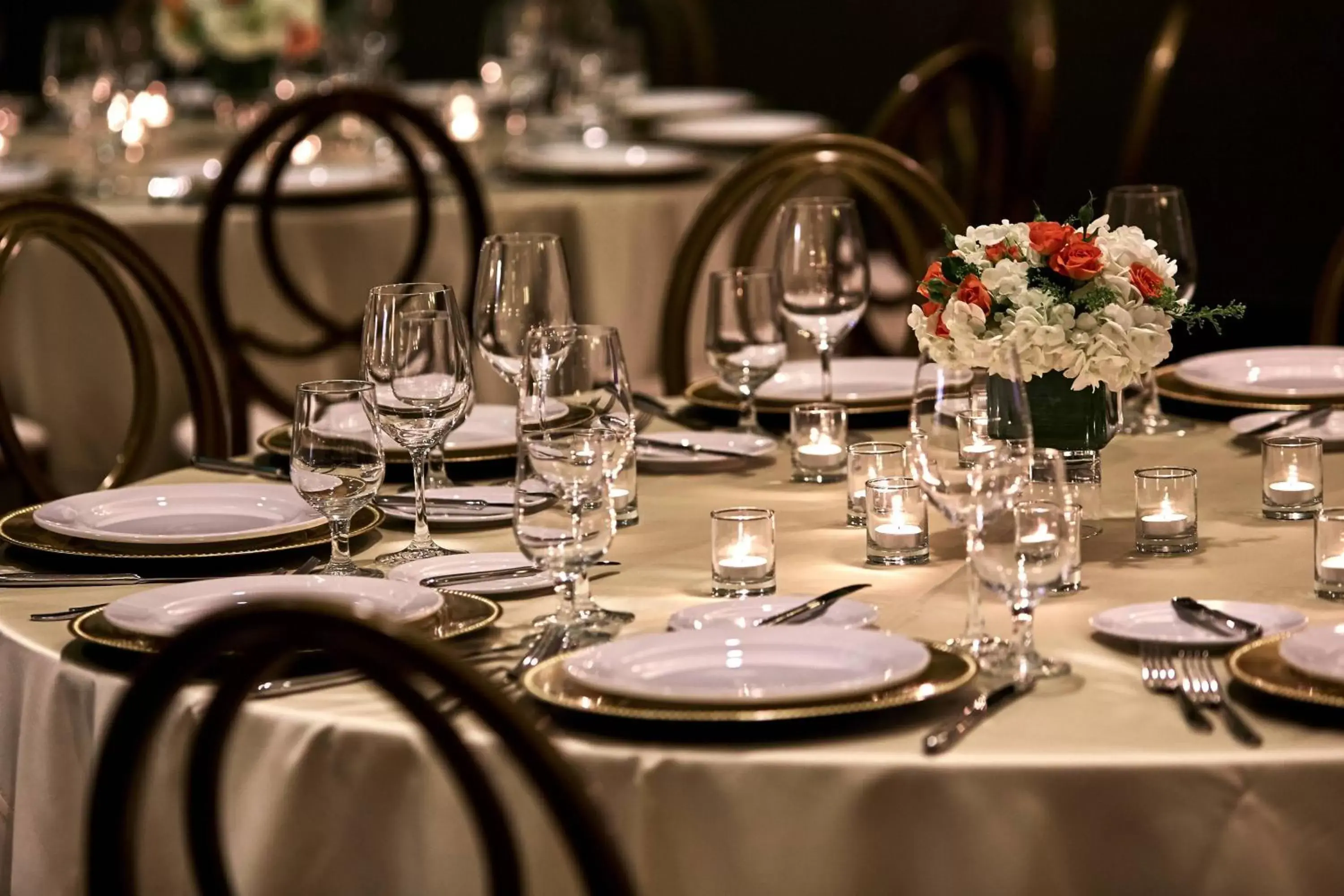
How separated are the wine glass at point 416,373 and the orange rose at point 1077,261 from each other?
568mm

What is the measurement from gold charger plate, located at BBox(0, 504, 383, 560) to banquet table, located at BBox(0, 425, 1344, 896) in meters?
0.23

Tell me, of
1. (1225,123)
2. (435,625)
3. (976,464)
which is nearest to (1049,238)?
(976,464)

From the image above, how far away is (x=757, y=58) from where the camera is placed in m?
7.59

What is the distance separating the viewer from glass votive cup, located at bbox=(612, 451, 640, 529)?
5.70 feet

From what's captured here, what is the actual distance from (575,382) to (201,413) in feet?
4.39

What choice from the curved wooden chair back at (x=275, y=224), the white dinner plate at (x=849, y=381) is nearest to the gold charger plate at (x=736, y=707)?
the white dinner plate at (x=849, y=381)

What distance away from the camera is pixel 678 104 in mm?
6137

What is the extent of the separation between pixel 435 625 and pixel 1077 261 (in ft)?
2.27

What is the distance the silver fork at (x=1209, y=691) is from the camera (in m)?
1.34

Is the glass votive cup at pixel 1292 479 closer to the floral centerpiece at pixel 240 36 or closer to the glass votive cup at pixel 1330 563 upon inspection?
the glass votive cup at pixel 1330 563

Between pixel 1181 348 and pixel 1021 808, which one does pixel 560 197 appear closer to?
pixel 1181 348

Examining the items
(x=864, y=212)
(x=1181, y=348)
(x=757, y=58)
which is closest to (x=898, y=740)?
(x=1181, y=348)

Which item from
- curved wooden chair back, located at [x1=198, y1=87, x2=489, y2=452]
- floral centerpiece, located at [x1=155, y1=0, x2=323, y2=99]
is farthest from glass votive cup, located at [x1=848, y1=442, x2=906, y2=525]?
floral centerpiece, located at [x1=155, y1=0, x2=323, y2=99]

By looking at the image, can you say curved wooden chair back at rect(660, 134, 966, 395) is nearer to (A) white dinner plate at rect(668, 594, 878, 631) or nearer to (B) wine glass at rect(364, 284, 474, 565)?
(B) wine glass at rect(364, 284, 474, 565)
